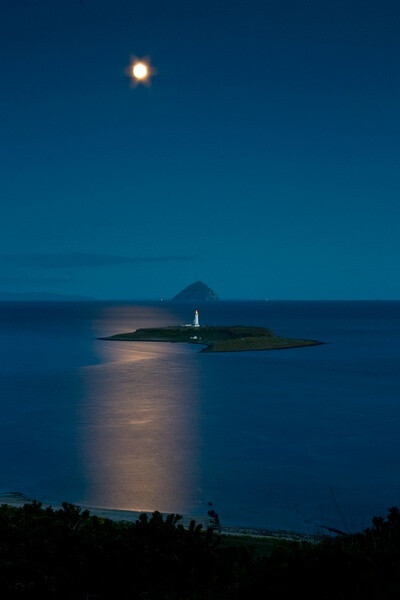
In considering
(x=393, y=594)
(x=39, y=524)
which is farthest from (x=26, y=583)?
(x=393, y=594)

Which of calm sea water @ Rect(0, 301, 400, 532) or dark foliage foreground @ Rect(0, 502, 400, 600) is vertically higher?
dark foliage foreground @ Rect(0, 502, 400, 600)

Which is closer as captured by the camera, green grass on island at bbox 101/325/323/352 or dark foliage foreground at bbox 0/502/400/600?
dark foliage foreground at bbox 0/502/400/600

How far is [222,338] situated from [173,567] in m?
97.6

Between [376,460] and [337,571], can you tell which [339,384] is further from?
[337,571]

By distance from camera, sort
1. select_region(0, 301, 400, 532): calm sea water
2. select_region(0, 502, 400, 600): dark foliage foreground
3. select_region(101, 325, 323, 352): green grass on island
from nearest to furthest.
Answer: select_region(0, 502, 400, 600): dark foliage foreground, select_region(0, 301, 400, 532): calm sea water, select_region(101, 325, 323, 352): green grass on island

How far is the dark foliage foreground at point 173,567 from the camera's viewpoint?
30.8 feet

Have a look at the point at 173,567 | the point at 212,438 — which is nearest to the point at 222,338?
the point at 212,438

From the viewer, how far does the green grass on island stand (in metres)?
97.1

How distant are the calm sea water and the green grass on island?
18.8 m

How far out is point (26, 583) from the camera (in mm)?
9062

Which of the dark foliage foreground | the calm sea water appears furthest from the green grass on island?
the dark foliage foreground

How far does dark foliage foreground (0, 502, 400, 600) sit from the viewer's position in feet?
30.8

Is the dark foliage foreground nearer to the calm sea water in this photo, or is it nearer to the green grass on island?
the calm sea water

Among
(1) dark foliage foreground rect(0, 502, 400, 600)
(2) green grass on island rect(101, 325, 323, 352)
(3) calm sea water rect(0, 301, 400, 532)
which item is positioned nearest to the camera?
(1) dark foliage foreground rect(0, 502, 400, 600)
